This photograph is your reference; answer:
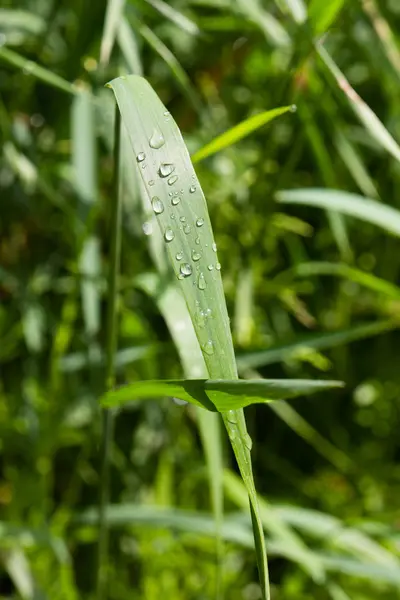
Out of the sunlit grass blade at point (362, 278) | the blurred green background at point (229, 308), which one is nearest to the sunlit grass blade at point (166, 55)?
the blurred green background at point (229, 308)

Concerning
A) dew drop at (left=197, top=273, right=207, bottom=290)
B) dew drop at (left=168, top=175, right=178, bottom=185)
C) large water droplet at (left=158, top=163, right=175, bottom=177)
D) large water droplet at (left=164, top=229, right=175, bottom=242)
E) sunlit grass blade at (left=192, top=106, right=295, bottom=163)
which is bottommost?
dew drop at (left=197, top=273, right=207, bottom=290)

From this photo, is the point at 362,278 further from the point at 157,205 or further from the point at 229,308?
the point at 157,205

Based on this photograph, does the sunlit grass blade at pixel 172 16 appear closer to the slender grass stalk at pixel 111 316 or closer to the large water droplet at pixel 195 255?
the slender grass stalk at pixel 111 316

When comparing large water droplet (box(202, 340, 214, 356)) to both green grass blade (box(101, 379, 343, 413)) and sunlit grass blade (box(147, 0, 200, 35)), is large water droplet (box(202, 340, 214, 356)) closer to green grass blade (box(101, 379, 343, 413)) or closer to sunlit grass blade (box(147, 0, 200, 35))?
green grass blade (box(101, 379, 343, 413))

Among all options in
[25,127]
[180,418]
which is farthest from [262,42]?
[180,418]

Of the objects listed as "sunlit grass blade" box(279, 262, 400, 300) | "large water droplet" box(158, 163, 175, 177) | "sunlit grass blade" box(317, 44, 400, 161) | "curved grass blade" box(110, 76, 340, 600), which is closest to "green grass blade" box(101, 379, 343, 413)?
"curved grass blade" box(110, 76, 340, 600)

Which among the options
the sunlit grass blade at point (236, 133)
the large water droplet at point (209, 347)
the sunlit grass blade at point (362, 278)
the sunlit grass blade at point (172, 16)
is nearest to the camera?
the large water droplet at point (209, 347)
